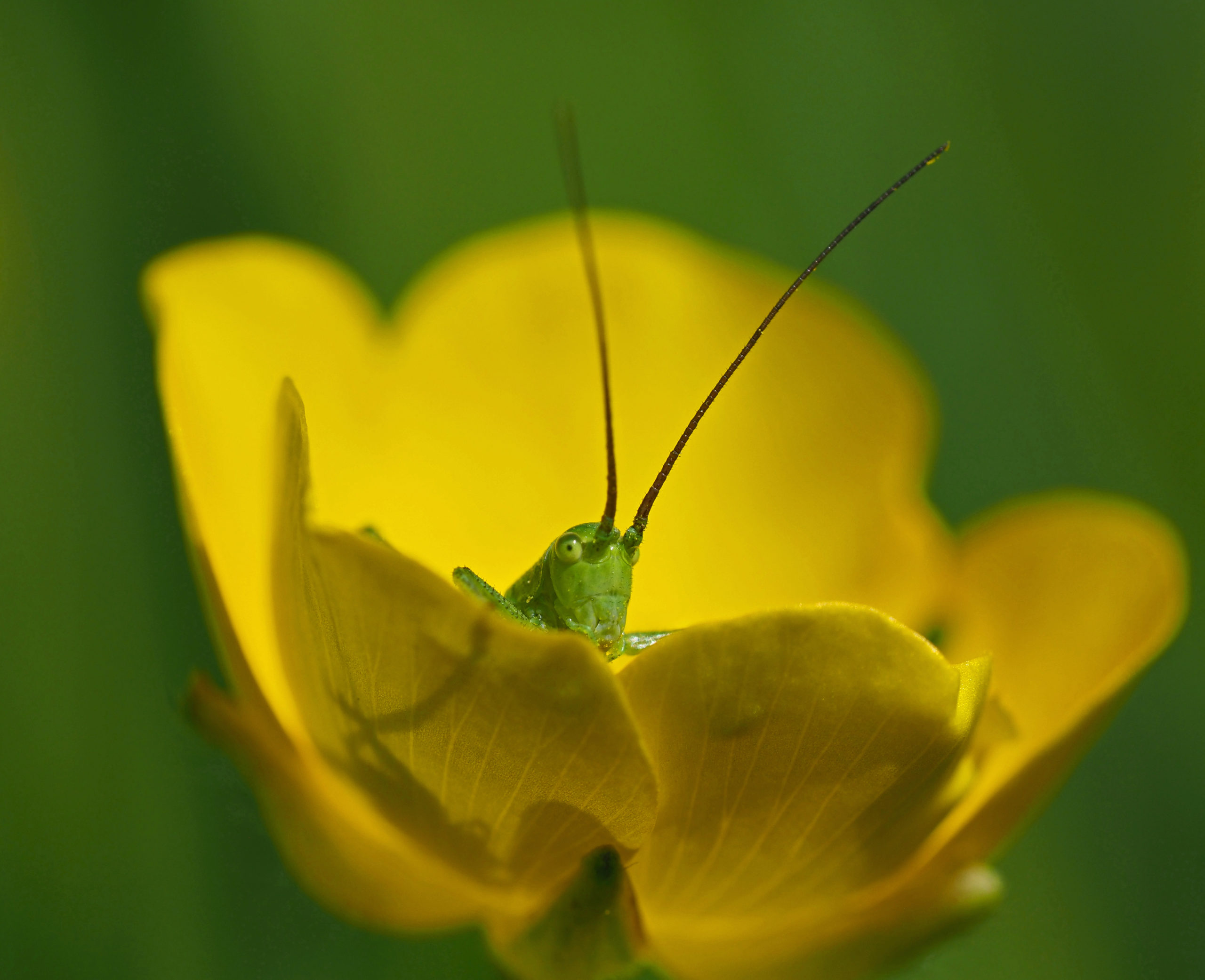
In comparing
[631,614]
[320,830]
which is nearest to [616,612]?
[631,614]

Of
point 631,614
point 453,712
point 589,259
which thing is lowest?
point 631,614

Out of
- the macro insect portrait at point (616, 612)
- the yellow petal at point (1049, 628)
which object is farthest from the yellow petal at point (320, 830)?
the yellow petal at point (1049, 628)

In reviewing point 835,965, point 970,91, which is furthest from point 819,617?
point 970,91

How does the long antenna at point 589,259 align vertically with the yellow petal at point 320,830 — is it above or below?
above

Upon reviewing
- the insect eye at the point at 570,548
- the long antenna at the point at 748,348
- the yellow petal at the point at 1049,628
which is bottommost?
the yellow petal at the point at 1049,628

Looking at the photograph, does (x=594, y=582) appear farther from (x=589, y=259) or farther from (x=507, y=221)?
(x=507, y=221)

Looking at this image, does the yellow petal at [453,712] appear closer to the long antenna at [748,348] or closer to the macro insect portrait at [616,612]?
the macro insect portrait at [616,612]
